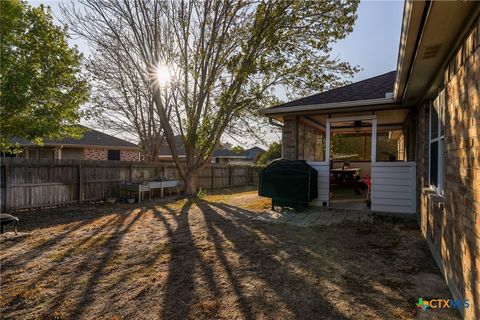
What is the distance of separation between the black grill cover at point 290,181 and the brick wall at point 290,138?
0.60 metres

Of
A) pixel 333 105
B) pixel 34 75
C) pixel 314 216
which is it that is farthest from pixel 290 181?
pixel 34 75

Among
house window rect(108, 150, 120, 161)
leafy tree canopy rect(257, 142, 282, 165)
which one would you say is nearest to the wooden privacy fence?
house window rect(108, 150, 120, 161)

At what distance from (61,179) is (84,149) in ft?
38.6

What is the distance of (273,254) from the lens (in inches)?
171

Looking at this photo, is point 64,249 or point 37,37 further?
point 37,37

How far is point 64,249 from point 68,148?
57.6 ft

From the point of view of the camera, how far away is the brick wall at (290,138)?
8484 mm

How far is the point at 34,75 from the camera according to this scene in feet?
27.6

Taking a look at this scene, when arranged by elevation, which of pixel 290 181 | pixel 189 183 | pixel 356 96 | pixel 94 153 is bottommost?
pixel 189 183

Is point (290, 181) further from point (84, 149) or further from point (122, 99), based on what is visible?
point (84, 149)

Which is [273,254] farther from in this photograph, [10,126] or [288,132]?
[10,126]

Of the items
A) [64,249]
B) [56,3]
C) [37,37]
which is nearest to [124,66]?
[56,3]

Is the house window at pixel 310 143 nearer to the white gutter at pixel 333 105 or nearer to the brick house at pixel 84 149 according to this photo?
the white gutter at pixel 333 105

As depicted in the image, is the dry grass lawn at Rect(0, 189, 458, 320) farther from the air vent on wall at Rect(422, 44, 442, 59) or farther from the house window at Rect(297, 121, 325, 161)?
the house window at Rect(297, 121, 325, 161)
